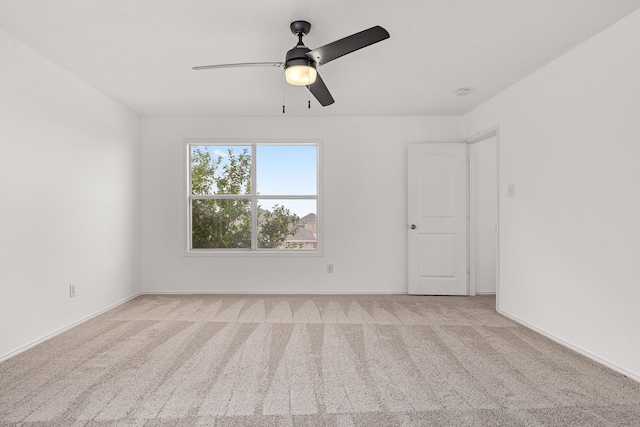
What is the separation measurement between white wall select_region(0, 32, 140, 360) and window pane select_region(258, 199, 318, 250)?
178cm

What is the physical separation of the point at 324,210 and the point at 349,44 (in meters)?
3.12

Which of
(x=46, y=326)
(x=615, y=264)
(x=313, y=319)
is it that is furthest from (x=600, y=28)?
(x=46, y=326)

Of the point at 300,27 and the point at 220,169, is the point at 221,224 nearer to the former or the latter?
the point at 220,169

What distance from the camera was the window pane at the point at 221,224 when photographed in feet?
17.7

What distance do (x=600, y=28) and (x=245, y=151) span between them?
4133mm

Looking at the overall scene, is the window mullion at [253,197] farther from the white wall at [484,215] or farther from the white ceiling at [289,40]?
the white wall at [484,215]

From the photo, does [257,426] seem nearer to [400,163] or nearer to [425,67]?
[425,67]

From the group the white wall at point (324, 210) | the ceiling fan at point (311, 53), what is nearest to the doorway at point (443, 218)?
the white wall at point (324, 210)

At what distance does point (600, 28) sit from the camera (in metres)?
2.78

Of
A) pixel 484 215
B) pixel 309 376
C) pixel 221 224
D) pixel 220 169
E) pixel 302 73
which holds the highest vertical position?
pixel 302 73

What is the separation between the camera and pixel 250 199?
212 inches

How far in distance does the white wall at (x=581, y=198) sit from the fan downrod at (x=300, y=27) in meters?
2.22

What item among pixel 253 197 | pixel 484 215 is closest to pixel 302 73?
pixel 253 197

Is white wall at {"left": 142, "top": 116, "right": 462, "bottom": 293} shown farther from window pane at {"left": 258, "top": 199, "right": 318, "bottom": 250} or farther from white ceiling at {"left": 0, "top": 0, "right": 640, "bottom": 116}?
white ceiling at {"left": 0, "top": 0, "right": 640, "bottom": 116}
